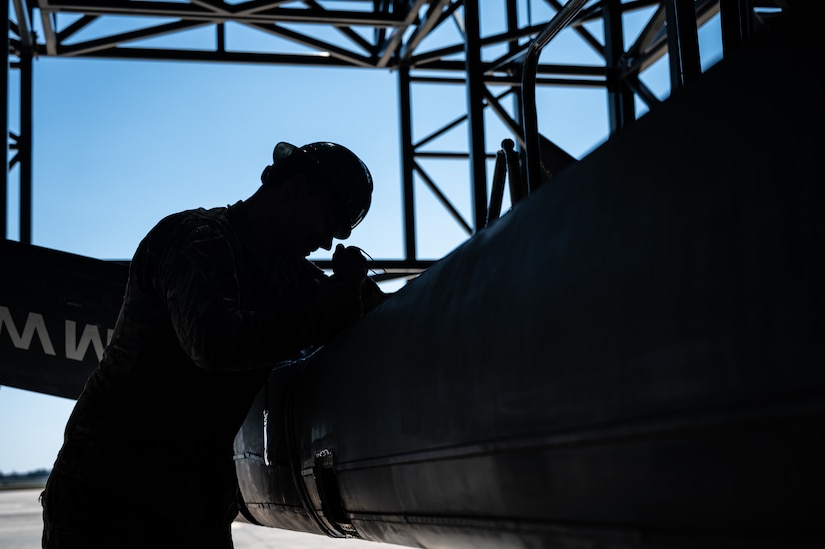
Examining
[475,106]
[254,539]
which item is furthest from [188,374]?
[254,539]

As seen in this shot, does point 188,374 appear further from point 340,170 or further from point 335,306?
point 340,170

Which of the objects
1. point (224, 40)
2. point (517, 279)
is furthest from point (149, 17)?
point (517, 279)

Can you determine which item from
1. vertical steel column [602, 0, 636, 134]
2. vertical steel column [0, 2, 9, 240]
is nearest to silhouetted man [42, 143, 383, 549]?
vertical steel column [0, 2, 9, 240]

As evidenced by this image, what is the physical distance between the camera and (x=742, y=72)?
3.40ft

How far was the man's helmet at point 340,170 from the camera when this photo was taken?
249cm

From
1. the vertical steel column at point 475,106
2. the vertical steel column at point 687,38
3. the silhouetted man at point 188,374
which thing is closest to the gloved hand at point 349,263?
the silhouetted man at point 188,374

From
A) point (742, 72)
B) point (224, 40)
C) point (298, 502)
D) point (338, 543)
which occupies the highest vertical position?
point (224, 40)

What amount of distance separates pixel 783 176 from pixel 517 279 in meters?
0.53

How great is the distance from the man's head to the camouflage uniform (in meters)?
0.13

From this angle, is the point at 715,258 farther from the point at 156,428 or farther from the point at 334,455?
the point at 156,428

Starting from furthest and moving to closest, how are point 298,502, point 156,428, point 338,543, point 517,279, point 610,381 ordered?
point 338,543, point 298,502, point 156,428, point 517,279, point 610,381

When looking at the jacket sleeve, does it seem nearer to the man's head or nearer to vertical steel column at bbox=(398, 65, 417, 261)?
the man's head

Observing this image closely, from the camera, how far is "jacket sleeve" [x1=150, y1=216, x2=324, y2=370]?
80.8 inches

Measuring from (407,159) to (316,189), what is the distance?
8936mm
